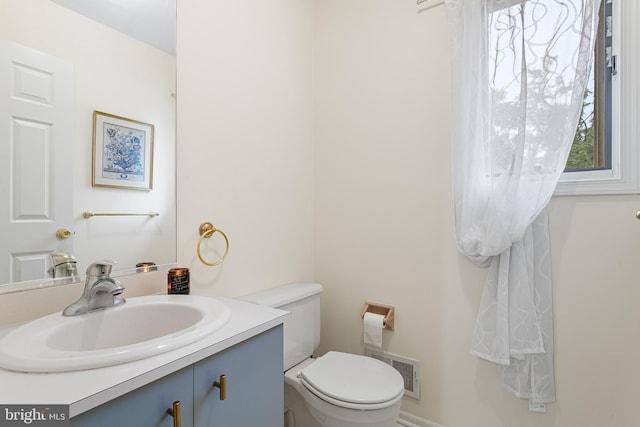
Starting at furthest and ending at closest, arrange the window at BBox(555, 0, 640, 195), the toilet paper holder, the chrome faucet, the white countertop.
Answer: the toilet paper holder → the window at BBox(555, 0, 640, 195) → the chrome faucet → the white countertop

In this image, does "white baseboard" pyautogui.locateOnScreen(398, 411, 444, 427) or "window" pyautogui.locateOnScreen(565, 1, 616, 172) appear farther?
"white baseboard" pyautogui.locateOnScreen(398, 411, 444, 427)

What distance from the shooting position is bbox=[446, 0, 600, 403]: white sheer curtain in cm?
121

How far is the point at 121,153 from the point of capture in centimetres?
114

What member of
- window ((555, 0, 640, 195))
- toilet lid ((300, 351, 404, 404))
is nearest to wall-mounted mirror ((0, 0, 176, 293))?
toilet lid ((300, 351, 404, 404))

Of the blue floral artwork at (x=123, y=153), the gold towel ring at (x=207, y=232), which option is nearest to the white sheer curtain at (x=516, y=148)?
the gold towel ring at (x=207, y=232)

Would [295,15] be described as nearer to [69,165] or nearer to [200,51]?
[200,51]

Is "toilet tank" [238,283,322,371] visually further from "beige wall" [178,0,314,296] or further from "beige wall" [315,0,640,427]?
"beige wall" [315,0,640,427]

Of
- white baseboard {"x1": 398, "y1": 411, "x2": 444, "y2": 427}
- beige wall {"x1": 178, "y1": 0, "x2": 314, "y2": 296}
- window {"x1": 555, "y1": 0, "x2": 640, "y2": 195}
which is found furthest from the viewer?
white baseboard {"x1": 398, "y1": 411, "x2": 444, "y2": 427}

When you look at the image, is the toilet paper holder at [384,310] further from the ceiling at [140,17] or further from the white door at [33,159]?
the ceiling at [140,17]

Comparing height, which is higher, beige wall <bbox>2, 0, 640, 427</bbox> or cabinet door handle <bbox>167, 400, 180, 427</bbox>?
beige wall <bbox>2, 0, 640, 427</bbox>

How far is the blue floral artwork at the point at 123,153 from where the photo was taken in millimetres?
1103

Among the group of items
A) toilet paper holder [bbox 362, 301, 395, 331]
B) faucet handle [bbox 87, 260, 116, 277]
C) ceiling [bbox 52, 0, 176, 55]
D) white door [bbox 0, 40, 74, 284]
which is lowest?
toilet paper holder [bbox 362, 301, 395, 331]

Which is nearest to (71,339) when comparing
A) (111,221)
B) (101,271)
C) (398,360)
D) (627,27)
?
(101,271)

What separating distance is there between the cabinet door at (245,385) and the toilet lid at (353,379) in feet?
0.92
